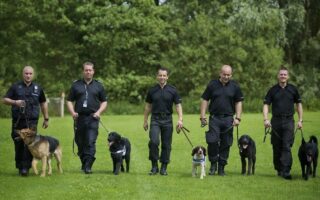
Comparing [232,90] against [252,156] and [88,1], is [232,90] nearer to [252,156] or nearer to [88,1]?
[252,156]

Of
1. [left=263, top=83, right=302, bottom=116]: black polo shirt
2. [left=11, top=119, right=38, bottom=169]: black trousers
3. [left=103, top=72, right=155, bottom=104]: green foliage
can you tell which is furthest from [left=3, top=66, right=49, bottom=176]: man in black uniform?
[left=103, top=72, right=155, bottom=104]: green foliage

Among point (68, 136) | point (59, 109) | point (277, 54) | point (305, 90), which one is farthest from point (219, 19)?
point (68, 136)

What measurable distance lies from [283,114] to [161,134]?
2234mm

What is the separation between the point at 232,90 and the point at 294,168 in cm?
260

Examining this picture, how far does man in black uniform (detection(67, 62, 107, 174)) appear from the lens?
12.1 meters

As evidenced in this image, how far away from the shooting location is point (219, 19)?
44.8 m

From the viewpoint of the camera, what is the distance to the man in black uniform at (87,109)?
12.1m

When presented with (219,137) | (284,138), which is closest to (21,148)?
(219,137)

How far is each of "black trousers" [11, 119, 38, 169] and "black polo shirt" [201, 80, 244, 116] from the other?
10.5 ft

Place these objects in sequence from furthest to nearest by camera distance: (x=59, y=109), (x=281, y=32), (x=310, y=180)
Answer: (x=281, y=32)
(x=59, y=109)
(x=310, y=180)

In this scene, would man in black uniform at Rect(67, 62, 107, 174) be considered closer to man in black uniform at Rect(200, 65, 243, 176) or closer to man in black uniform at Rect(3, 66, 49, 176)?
man in black uniform at Rect(3, 66, 49, 176)

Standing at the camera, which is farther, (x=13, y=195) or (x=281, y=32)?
(x=281, y=32)

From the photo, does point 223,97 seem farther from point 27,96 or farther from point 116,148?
point 27,96

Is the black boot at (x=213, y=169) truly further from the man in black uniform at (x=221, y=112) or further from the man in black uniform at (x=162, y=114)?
the man in black uniform at (x=162, y=114)
